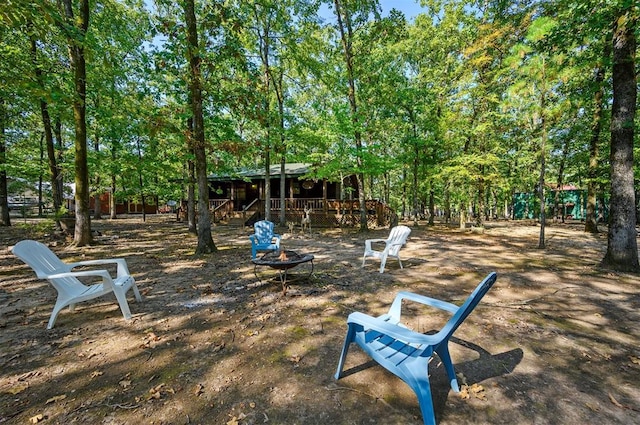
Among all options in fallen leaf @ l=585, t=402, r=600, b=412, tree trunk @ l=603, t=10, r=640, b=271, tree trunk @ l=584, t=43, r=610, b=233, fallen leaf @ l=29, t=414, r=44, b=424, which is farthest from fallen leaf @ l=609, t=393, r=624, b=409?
tree trunk @ l=584, t=43, r=610, b=233

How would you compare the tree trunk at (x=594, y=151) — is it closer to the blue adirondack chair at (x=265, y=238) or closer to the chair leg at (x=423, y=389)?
the blue adirondack chair at (x=265, y=238)

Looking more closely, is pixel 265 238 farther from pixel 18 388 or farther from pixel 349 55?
pixel 349 55

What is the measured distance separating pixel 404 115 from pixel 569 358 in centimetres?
1429

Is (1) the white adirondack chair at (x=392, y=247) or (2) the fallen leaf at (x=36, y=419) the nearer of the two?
(2) the fallen leaf at (x=36, y=419)

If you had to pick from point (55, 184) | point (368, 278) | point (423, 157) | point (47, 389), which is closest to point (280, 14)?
point (423, 157)

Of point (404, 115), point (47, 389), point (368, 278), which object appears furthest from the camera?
point (404, 115)

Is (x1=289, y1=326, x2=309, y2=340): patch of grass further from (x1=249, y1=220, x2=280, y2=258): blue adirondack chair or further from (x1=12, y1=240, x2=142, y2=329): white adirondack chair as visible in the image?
(x1=249, y1=220, x2=280, y2=258): blue adirondack chair

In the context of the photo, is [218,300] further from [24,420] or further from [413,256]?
[413,256]

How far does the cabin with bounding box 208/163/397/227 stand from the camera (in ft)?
51.3

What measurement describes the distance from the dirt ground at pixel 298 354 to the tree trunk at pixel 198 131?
233cm

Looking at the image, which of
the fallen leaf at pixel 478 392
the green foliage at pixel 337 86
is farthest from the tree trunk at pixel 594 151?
the fallen leaf at pixel 478 392

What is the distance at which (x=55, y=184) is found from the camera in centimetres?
962

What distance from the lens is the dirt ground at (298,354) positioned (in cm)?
198

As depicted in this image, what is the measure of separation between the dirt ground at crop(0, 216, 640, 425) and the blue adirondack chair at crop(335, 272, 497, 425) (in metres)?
0.28
